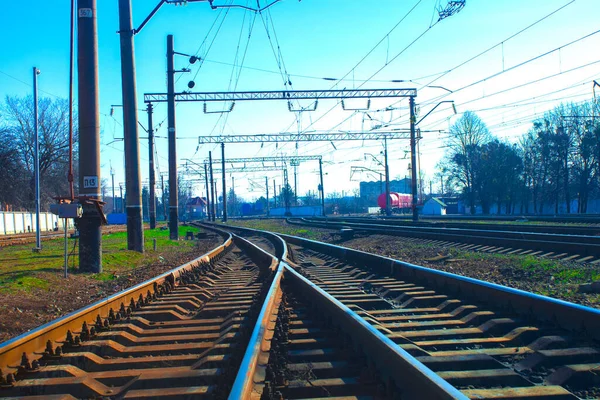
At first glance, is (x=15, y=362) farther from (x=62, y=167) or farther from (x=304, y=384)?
(x=62, y=167)

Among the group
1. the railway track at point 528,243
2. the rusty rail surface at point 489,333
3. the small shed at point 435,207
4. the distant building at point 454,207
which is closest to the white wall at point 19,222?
the railway track at point 528,243

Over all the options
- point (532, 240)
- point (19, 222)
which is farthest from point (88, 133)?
point (19, 222)

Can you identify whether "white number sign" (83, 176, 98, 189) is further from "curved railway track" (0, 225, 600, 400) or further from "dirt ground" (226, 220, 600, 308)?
"dirt ground" (226, 220, 600, 308)

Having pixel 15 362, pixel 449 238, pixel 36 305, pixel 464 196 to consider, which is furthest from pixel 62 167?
pixel 15 362

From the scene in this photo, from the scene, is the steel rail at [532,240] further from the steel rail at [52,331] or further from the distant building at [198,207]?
the distant building at [198,207]

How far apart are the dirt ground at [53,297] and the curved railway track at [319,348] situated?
1.26 metres

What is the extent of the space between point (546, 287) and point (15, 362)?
7827 millimetres

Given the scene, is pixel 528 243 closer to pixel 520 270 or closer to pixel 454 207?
pixel 520 270

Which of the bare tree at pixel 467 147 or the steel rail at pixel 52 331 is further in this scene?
the bare tree at pixel 467 147

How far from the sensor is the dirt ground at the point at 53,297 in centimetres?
→ 740

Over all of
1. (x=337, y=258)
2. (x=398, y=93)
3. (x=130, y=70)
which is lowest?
(x=337, y=258)

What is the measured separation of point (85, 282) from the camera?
37.0 feet

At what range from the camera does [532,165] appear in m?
62.8

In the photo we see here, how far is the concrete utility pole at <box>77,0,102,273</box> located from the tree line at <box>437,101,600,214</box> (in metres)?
46.1
